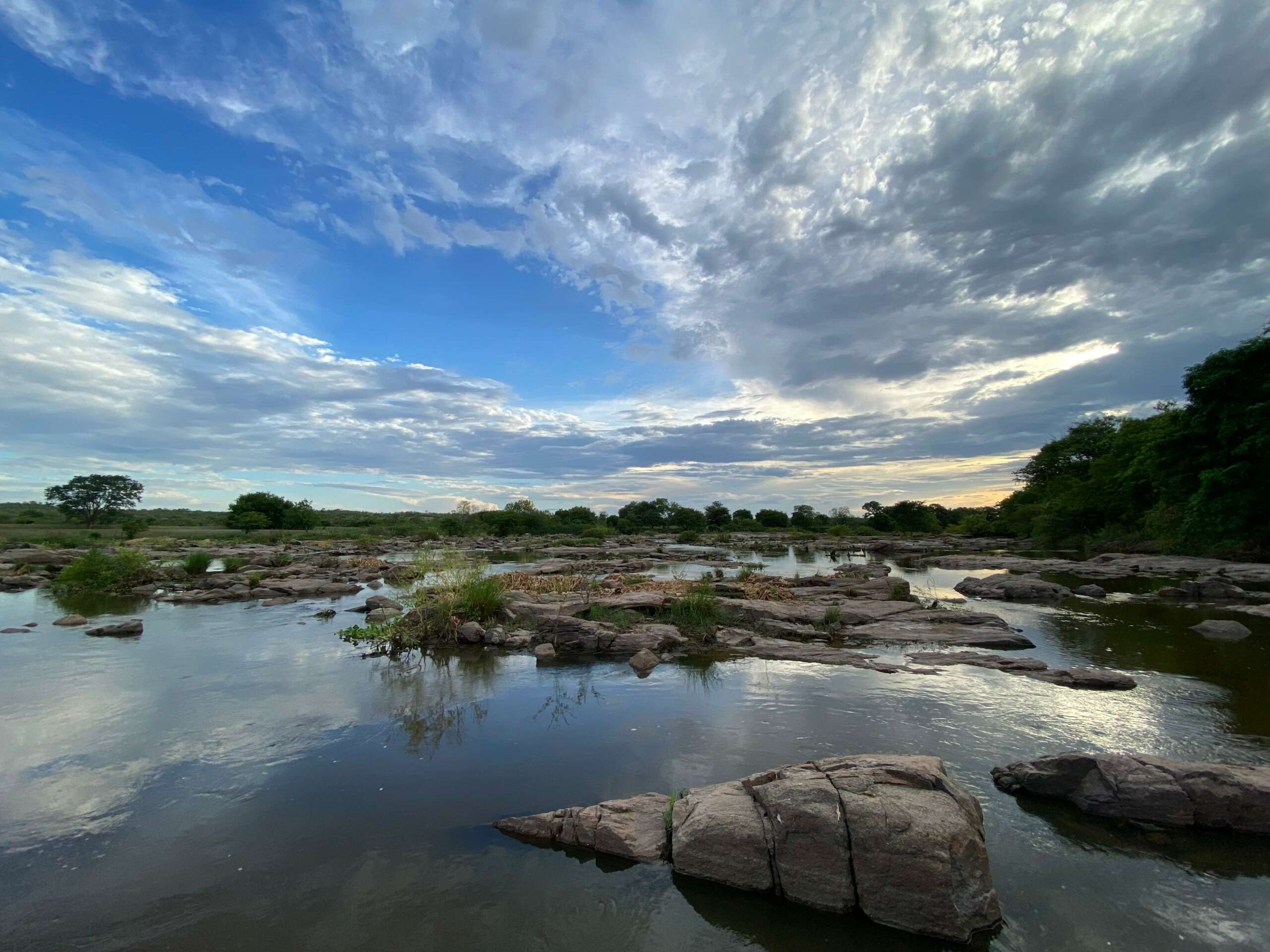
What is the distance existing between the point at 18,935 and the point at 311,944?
2.10 meters

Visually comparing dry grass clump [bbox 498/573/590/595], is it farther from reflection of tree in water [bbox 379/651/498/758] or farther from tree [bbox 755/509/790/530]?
tree [bbox 755/509/790/530]

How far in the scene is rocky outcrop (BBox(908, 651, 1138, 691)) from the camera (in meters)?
9.56

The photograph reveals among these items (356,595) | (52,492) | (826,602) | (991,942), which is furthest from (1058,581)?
(52,492)

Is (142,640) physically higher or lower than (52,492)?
lower

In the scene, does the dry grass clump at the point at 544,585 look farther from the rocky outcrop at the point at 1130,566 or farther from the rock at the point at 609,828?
the rocky outcrop at the point at 1130,566

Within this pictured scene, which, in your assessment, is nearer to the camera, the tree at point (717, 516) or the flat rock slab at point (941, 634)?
the flat rock slab at point (941, 634)

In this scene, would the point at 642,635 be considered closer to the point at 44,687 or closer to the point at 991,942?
the point at 991,942

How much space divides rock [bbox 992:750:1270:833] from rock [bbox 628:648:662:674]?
6.34 m

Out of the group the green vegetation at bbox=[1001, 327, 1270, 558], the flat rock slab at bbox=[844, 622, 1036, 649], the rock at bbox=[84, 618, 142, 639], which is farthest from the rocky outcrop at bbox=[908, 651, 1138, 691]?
the green vegetation at bbox=[1001, 327, 1270, 558]

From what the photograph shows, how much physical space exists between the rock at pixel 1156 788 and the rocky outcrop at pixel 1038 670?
452cm

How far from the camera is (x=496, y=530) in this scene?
84.6 meters

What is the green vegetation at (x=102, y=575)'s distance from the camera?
2080 centimetres

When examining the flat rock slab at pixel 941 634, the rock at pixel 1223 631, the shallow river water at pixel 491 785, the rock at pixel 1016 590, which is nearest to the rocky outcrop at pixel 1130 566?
the rock at pixel 1016 590

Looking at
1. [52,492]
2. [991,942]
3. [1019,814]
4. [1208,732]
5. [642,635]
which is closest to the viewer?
[991,942]
